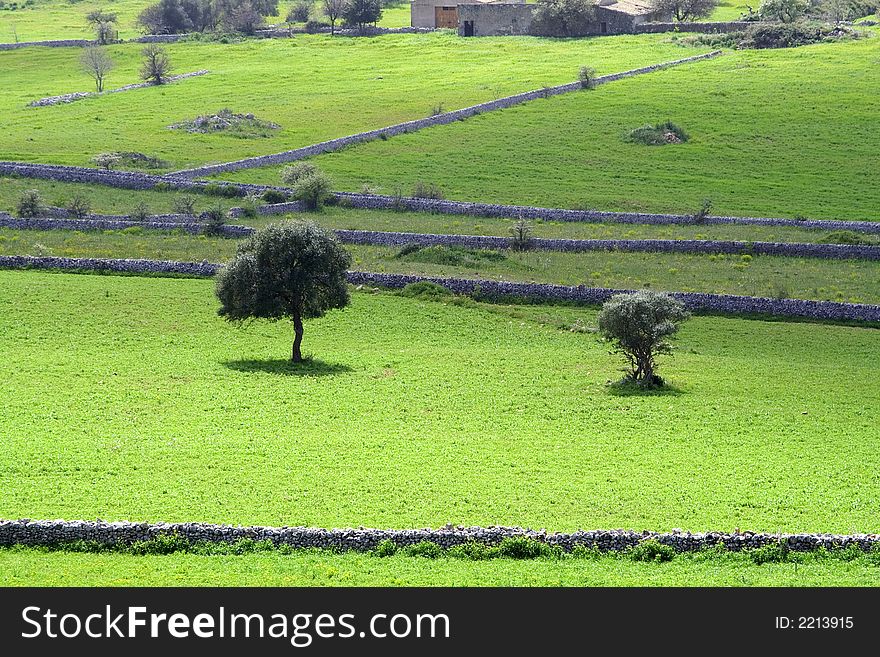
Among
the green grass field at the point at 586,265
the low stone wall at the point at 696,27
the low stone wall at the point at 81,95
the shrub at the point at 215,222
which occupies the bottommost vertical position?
the green grass field at the point at 586,265

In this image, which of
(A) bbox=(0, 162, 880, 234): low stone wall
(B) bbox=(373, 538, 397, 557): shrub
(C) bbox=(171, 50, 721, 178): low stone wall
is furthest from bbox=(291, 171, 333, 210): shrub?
(B) bbox=(373, 538, 397, 557): shrub

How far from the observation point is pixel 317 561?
28453 mm

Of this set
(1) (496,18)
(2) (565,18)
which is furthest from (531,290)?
(1) (496,18)

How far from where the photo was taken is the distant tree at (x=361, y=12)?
17488 cm

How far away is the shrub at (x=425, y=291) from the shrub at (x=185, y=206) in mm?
22668

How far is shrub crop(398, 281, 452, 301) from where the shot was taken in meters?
61.7

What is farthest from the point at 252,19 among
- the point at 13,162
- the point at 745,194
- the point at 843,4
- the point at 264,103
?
the point at 745,194

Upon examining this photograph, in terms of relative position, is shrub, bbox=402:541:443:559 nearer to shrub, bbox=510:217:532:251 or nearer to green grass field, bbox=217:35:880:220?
shrub, bbox=510:217:532:251

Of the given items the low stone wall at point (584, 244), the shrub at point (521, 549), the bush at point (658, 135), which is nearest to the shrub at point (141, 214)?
the low stone wall at point (584, 244)

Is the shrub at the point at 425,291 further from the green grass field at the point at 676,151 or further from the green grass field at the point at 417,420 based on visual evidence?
A: the green grass field at the point at 676,151

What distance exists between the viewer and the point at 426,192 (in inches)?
3462

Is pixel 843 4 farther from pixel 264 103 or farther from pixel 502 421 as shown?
pixel 502 421

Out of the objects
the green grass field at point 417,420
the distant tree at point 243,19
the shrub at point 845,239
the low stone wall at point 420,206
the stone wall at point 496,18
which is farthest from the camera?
the distant tree at point 243,19

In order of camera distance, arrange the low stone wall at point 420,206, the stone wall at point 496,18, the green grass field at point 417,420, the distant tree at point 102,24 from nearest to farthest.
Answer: the green grass field at point 417,420
the low stone wall at point 420,206
the stone wall at point 496,18
the distant tree at point 102,24
